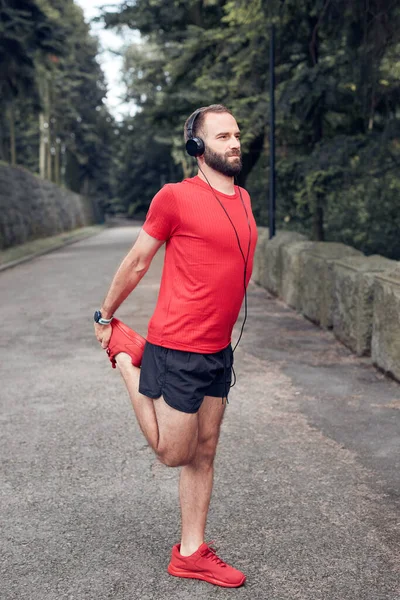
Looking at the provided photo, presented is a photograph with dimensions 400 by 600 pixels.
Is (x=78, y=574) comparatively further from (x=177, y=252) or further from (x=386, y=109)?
(x=386, y=109)

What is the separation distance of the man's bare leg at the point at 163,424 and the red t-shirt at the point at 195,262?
9.1 inches

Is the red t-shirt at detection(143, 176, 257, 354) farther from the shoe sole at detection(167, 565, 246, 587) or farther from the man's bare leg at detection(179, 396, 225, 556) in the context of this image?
the shoe sole at detection(167, 565, 246, 587)

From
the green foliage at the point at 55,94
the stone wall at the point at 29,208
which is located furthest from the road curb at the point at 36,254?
the green foliage at the point at 55,94

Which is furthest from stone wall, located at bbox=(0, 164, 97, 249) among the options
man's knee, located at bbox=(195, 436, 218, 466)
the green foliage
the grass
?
man's knee, located at bbox=(195, 436, 218, 466)

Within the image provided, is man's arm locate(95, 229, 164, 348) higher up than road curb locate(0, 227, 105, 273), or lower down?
higher up

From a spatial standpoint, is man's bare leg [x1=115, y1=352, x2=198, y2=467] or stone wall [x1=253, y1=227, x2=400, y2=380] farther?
stone wall [x1=253, y1=227, x2=400, y2=380]

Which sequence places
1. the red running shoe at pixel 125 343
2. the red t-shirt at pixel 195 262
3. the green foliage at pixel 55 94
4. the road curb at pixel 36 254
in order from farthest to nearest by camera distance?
the green foliage at pixel 55 94 < the road curb at pixel 36 254 < the red running shoe at pixel 125 343 < the red t-shirt at pixel 195 262

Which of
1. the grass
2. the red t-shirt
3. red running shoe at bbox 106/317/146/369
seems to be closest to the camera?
the red t-shirt

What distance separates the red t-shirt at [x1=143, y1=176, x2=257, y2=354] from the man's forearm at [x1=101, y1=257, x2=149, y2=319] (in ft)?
0.52

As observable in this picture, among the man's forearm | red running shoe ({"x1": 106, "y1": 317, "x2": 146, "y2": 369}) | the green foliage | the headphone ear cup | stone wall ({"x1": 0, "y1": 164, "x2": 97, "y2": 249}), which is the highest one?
the green foliage

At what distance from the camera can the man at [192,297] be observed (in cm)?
303

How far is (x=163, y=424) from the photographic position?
3135mm

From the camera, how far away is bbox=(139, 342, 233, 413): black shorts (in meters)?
3.05

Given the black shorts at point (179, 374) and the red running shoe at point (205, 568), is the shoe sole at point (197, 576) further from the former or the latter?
the black shorts at point (179, 374)
